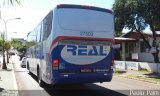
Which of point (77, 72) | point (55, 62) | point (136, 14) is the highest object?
point (136, 14)

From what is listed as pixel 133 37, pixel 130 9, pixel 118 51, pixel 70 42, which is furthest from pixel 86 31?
pixel 118 51

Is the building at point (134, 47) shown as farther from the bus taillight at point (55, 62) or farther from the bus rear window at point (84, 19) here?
the bus taillight at point (55, 62)

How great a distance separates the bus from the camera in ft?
45.1

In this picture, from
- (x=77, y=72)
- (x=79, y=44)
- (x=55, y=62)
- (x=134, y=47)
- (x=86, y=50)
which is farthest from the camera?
(x=134, y=47)

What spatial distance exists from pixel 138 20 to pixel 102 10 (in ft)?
56.4

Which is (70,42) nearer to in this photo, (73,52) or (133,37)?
(73,52)

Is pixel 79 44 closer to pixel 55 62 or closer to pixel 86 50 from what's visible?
pixel 86 50

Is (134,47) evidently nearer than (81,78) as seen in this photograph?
No

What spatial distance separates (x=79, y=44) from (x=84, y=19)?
43.1 inches

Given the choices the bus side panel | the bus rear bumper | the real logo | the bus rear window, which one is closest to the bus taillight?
the bus side panel

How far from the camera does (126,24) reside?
31.2 metres

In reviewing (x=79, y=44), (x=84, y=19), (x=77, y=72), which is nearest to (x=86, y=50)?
(x=79, y=44)

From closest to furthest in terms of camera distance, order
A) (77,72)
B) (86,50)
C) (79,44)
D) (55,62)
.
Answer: (55,62), (77,72), (79,44), (86,50)

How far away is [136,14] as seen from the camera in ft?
98.9
